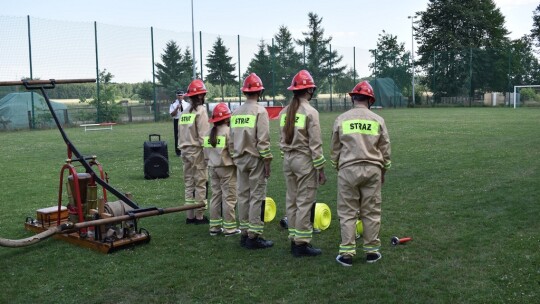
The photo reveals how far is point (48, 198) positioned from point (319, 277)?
21.5 feet

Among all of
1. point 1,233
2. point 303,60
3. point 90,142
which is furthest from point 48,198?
point 303,60

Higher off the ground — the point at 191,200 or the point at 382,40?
the point at 382,40

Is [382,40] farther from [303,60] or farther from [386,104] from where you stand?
[303,60]

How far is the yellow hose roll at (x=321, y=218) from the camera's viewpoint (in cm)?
743

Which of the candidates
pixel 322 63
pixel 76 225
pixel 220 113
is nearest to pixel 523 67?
pixel 322 63

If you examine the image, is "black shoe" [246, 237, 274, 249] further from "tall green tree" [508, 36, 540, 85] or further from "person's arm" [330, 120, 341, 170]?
"tall green tree" [508, 36, 540, 85]

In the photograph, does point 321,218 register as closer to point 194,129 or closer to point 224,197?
point 224,197

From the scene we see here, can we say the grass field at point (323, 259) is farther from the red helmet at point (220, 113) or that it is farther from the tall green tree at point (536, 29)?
the tall green tree at point (536, 29)

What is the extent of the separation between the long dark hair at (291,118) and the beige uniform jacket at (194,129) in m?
1.93

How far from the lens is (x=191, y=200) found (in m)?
8.10

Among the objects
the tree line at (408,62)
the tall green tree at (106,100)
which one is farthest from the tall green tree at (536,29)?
the tall green tree at (106,100)

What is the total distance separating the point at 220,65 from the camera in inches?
1563

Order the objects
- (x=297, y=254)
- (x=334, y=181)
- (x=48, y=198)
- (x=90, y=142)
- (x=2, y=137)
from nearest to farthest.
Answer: (x=297, y=254), (x=48, y=198), (x=334, y=181), (x=90, y=142), (x=2, y=137)

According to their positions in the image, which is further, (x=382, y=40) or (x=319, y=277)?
(x=382, y=40)
